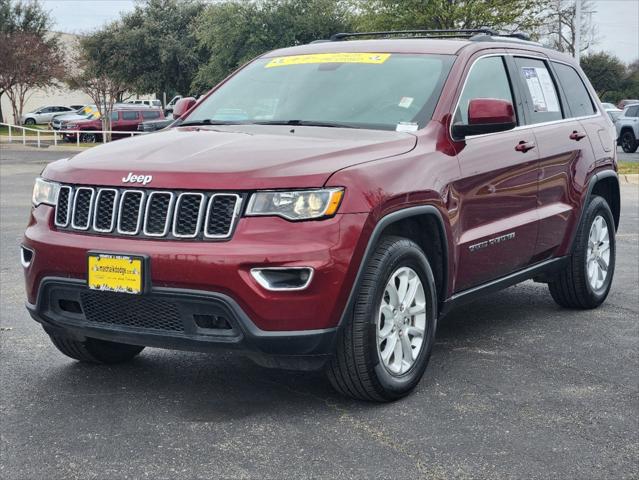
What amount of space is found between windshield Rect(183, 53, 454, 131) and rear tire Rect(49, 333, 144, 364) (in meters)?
1.38

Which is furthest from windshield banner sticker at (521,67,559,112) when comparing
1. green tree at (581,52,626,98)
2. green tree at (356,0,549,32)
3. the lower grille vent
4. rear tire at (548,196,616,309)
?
green tree at (581,52,626,98)

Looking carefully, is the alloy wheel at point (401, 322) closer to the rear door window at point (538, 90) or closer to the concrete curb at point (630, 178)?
the rear door window at point (538, 90)

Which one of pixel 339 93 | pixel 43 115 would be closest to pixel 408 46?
pixel 339 93

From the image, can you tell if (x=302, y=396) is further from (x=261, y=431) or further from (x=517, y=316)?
(x=517, y=316)

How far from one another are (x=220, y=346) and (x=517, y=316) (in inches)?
124

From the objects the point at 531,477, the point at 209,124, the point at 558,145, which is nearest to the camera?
the point at 531,477

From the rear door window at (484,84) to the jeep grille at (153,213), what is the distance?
1678mm

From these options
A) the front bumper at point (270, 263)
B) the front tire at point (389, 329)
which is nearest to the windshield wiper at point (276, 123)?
the front tire at point (389, 329)

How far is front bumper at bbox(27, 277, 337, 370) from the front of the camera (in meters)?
4.07

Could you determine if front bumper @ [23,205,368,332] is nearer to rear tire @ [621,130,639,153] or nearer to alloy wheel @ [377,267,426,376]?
alloy wheel @ [377,267,426,376]

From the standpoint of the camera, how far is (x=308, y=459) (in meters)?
3.85

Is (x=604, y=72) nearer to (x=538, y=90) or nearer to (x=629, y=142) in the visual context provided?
(x=629, y=142)

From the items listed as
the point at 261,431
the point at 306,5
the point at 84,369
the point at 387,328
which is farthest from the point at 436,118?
the point at 306,5

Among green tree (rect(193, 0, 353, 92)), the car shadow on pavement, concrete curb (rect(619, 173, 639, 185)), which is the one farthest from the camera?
green tree (rect(193, 0, 353, 92))
